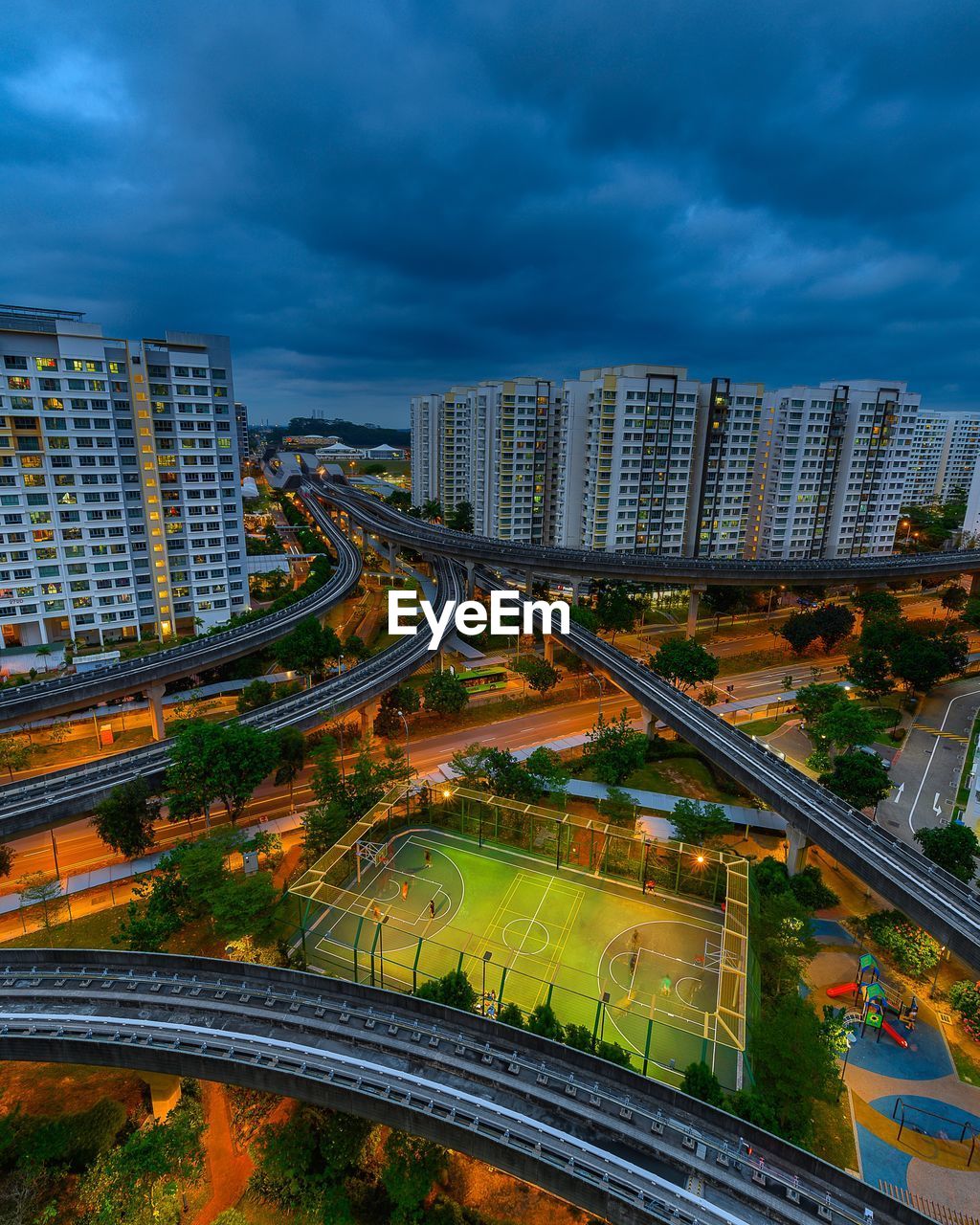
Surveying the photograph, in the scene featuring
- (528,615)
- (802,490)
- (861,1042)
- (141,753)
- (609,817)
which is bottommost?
(861,1042)

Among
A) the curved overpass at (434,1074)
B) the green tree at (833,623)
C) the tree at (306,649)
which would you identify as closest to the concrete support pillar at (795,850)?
the curved overpass at (434,1074)

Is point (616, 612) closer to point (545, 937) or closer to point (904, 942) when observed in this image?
point (545, 937)

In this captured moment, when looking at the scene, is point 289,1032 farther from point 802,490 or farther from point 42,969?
point 802,490

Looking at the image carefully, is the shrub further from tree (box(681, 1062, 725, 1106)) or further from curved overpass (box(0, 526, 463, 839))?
curved overpass (box(0, 526, 463, 839))

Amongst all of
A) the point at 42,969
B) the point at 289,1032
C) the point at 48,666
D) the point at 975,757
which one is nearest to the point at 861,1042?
the point at 289,1032

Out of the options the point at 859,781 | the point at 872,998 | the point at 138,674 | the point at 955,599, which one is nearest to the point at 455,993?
the point at 872,998

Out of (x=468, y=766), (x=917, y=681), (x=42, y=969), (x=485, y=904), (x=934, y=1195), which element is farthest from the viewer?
(x=917, y=681)

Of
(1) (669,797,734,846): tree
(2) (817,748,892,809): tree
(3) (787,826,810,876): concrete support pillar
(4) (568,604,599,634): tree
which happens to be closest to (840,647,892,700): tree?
(2) (817,748,892,809): tree
